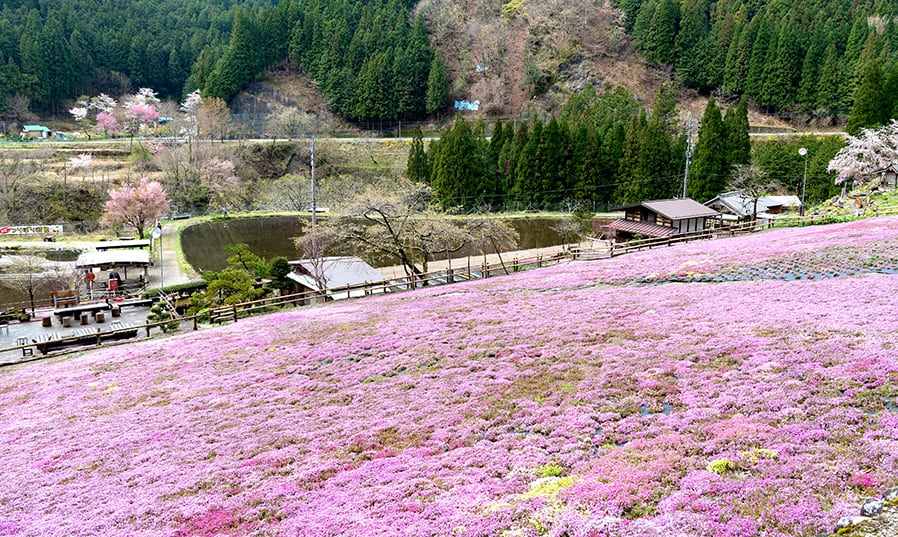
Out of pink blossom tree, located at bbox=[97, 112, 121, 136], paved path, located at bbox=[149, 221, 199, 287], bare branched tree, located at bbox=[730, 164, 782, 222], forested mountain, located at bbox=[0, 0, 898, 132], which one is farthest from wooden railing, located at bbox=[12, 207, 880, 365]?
pink blossom tree, located at bbox=[97, 112, 121, 136]

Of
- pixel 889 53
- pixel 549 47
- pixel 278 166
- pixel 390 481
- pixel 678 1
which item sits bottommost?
pixel 390 481

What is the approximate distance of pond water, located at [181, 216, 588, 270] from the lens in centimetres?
4393

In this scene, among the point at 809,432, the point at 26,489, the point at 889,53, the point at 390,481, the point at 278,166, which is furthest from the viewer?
the point at 278,166

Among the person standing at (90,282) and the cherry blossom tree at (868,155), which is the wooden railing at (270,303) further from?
the cherry blossom tree at (868,155)

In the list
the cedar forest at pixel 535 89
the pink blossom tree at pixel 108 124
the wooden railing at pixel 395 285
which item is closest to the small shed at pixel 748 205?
the cedar forest at pixel 535 89

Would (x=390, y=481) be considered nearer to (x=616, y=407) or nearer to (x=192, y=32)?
(x=616, y=407)

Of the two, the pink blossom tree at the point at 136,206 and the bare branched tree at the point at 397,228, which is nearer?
the bare branched tree at the point at 397,228

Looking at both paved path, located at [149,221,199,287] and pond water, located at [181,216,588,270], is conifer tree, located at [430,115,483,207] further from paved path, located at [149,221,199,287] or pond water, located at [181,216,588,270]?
paved path, located at [149,221,199,287]

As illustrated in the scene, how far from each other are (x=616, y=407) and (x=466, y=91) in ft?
298

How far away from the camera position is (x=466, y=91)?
313 feet

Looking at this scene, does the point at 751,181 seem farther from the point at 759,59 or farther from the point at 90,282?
the point at 90,282

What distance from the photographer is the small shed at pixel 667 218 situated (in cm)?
3972

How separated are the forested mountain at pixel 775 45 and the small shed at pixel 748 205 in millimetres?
22768

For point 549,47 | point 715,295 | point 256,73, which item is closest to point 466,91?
point 549,47
